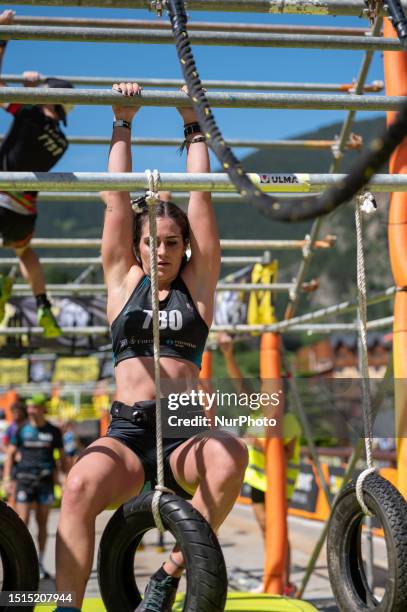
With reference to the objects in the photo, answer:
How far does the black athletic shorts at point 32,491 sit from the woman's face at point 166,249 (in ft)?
18.0

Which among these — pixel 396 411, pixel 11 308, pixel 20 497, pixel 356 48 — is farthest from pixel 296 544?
pixel 356 48

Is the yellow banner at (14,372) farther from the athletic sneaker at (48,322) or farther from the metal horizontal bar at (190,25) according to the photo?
the metal horizontal bar at (190,25)

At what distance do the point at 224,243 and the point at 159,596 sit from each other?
390 centimetres

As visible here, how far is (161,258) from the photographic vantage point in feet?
8.70

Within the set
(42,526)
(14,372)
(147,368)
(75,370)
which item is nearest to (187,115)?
(147,368)

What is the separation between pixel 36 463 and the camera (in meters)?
7.91

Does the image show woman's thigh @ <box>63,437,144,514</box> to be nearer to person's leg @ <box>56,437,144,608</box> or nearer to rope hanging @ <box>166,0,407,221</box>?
person's leg @ <box>56,437,144,608</box>

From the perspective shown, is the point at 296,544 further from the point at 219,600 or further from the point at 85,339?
the point at 219,600

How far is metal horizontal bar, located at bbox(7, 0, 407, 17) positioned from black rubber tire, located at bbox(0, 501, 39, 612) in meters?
1.85

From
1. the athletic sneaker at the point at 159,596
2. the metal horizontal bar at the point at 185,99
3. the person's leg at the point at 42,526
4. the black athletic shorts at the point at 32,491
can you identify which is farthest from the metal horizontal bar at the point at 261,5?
the black athletic shorts at the point at 32,491

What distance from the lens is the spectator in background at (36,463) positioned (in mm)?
7598

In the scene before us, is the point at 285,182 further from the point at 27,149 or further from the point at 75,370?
the point at 75,370

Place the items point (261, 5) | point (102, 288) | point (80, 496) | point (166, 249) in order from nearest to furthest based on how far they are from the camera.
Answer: point (80, 496)
point (166, 249)
point (261, 5)
point (102, 288)

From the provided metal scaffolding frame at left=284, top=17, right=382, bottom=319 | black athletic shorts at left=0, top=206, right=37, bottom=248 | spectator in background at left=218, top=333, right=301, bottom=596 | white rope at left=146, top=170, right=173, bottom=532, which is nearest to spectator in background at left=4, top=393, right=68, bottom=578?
spectator in background at left=218, top=333, right=301, bottom=596
